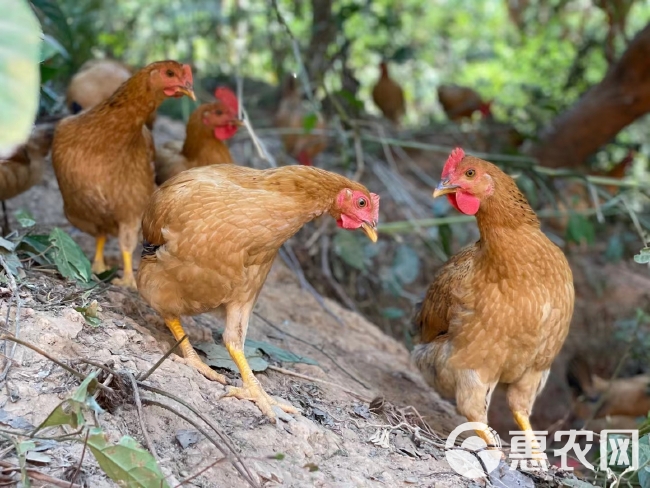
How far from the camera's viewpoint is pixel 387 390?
4203 millimetres

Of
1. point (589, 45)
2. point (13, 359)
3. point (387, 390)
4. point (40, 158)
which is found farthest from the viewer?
point (589, 45)

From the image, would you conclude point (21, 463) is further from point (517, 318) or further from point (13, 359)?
point (517, 318)

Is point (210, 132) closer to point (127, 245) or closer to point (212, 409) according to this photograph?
point (127, 245)

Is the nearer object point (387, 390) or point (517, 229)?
point (517, 229)

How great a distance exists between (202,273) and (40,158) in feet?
7.05

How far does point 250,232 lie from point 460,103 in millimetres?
6316

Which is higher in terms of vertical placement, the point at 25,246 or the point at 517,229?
the point at 517,229

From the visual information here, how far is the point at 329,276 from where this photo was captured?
5.77 metres

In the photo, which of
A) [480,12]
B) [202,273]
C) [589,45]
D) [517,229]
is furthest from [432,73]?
[202,273]

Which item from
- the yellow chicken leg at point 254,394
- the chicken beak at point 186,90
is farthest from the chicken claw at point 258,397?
the chicken beak at point 186,90

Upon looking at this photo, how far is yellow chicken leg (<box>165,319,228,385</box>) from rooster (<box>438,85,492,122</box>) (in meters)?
5.98

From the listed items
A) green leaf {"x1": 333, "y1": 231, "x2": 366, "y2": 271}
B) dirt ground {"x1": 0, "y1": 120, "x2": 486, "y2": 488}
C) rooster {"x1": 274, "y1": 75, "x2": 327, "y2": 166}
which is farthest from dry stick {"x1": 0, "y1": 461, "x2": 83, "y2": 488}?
rooster {"x1": 274, "y1": 75, "x2": 327, "y2": 166}

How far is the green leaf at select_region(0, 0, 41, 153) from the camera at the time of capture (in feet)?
3.83

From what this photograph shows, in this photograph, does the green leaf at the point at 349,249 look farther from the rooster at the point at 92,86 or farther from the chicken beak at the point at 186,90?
the chicken beak at the point at 186,90
